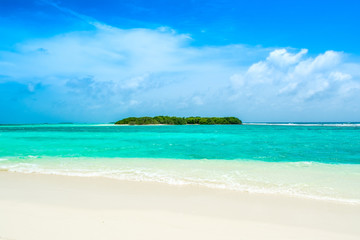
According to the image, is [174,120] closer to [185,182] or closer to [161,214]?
[185,182]

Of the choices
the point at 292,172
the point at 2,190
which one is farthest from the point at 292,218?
the point at 2,190

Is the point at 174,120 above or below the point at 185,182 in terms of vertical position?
above

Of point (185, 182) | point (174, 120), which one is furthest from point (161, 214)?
point (174, 120)

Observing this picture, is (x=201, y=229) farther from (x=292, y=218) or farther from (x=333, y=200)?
(x=333, y=200)

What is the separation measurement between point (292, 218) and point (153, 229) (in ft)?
9.37

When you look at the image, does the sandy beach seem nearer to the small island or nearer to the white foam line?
the white foam line

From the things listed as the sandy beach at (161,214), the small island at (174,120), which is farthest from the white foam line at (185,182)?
the small island at (174,120)

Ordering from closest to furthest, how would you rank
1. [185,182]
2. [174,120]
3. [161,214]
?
[161,214], [185,182], [174,120]

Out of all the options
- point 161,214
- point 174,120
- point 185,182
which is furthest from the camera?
point 174,120

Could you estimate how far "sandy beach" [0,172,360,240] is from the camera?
4.00 m

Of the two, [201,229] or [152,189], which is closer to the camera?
[201,229]

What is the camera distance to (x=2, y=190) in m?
6.99

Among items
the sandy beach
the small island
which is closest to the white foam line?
the sandy beach

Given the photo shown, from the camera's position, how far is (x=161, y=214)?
4.96m
